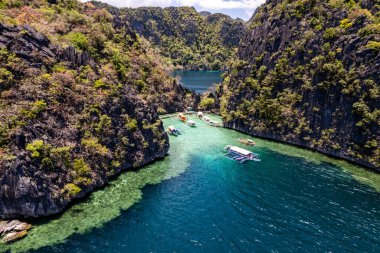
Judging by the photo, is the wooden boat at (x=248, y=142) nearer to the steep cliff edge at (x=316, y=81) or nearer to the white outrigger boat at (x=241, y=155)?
the steep cliff edge at (x=316, y=81)

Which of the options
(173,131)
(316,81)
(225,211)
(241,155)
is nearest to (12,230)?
(225,211)

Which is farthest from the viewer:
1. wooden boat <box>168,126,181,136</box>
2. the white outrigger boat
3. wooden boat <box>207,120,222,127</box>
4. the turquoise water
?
wooden boat <box>207,120,222,127</box>

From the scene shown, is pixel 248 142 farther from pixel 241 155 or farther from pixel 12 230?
pixel 12 230

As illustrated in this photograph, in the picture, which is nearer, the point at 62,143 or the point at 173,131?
the point at 62,143

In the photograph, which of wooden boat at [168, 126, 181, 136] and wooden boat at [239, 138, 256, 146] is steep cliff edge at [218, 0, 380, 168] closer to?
wooden boat at [239, 138, 256, 146]

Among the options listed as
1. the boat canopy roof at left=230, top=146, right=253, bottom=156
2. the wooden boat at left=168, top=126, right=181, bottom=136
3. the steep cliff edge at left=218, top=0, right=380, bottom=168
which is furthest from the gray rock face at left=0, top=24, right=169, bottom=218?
the steep cliff edge at left=218, top=0, right=380, bottom=168

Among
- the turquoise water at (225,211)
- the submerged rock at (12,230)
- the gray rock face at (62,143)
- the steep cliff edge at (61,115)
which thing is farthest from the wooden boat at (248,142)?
the submerged rock at (12,230)
